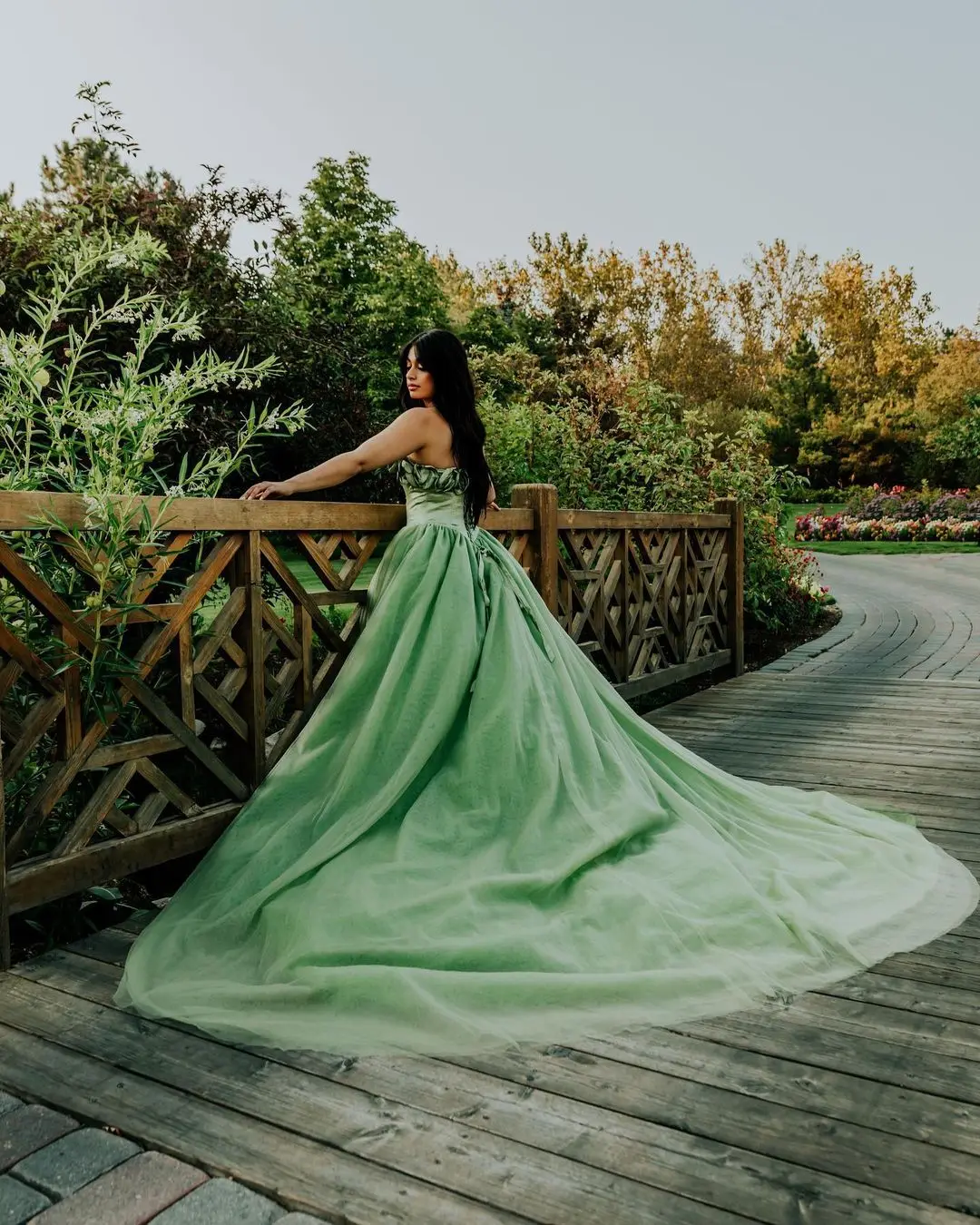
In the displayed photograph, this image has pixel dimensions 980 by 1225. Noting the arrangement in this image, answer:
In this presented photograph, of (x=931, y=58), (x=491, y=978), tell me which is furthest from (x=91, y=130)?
(x=931, y=58)

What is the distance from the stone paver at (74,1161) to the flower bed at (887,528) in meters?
20.5

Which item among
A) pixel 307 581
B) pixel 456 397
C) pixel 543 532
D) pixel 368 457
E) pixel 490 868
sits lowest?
pixel 490 868

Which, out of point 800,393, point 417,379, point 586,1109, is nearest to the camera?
point 586,1109

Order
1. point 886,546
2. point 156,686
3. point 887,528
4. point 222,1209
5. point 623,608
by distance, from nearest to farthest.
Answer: point 222,1209 < point 156,686 < point 623,608 < point 886,546 < point 887,528

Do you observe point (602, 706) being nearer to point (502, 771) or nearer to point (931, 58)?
point (502, 771)

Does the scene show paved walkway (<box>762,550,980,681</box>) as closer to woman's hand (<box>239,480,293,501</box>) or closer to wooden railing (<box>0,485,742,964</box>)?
wooden railing (<box>0,485,742,964</box>)

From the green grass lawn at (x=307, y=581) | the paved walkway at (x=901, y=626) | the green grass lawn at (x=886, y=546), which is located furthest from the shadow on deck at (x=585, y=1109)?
the green grass lawn at (x=886, y=546)

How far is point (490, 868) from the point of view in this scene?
2625mm

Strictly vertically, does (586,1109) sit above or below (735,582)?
below

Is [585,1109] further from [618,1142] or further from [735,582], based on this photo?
[735,582]

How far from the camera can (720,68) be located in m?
14.9

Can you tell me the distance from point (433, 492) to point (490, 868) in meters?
1.34

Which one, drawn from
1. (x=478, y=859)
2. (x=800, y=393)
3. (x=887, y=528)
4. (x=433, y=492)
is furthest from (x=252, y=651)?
(x=800, y=393)

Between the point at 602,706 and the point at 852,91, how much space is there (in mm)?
20521
